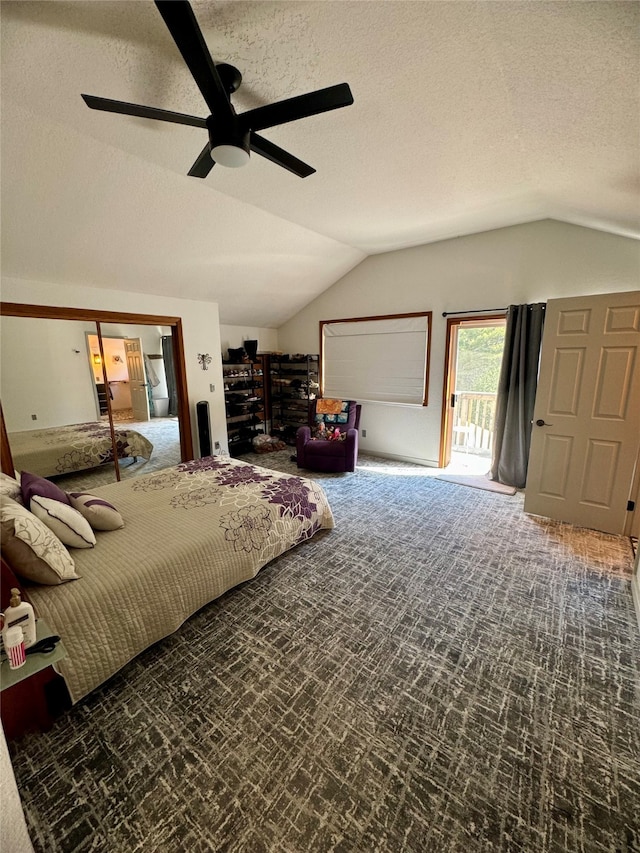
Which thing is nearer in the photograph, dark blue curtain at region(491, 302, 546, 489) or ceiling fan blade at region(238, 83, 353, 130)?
ceiling fan blade at region(238, 83, 353, 130)

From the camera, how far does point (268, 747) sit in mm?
1330

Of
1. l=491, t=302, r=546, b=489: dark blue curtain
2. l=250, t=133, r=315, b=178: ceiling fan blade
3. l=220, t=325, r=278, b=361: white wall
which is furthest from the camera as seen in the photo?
l=220, t=325, r=278, b=361: white wall

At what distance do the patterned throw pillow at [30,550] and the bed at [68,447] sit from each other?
2.19 meters

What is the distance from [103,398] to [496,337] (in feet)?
17.8

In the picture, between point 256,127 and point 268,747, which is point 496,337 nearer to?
point 256,127

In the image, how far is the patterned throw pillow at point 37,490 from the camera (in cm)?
186

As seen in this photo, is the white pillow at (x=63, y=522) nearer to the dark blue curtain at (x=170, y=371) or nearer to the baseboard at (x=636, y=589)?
the dark blue curtain at (x=170, y=371)

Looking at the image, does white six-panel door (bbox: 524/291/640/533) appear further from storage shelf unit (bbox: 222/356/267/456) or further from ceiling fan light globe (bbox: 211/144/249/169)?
storage shelf unit (bbox: 222/356/267/456)

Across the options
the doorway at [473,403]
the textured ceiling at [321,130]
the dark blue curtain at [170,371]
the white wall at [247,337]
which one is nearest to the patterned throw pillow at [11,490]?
the textured ceiling at [321,130]

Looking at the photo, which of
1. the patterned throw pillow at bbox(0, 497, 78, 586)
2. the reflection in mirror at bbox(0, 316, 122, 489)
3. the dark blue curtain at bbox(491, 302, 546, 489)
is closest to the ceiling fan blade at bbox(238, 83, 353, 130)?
the patterned throw pillow at bbox(0, 497, 78, 586)

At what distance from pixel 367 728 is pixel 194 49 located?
2689mm

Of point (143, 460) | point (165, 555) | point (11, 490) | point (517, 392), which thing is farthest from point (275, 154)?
point (143, 460)

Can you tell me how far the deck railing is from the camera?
5.16 meters

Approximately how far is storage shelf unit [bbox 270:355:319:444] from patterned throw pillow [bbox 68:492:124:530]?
13.1 feet
